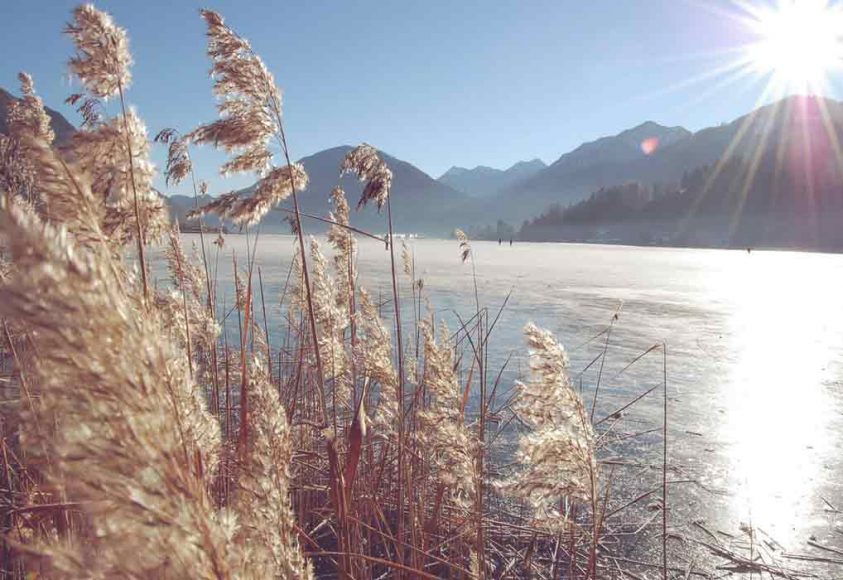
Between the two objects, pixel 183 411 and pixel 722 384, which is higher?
pixel 183 411

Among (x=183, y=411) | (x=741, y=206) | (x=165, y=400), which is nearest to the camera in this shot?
(x=165, y=400)

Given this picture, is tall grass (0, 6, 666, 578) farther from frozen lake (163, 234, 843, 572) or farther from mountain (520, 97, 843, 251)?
mountain (520, 97, 843, 251)

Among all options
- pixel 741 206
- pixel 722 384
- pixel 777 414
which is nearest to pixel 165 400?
pixel 777 414

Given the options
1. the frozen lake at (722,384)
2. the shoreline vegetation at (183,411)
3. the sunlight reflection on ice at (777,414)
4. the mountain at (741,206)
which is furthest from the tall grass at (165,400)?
the mountain at (741,206)

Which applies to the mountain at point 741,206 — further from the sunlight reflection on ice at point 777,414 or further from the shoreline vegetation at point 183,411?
the shoreline vegetation at point 183,411

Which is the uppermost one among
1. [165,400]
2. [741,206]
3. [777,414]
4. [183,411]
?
[741,206]

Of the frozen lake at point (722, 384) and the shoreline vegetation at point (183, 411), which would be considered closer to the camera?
the shoreline vegetation at point (183, 411)

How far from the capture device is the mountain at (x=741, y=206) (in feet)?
305

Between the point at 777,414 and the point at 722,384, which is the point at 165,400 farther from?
the point at 722,384

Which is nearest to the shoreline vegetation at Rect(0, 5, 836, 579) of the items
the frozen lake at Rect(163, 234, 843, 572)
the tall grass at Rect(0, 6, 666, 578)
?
the tall grass at Rect(0, 6, 666, 578)

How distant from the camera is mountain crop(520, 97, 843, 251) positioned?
93062mm

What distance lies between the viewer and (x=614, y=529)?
11.8ft

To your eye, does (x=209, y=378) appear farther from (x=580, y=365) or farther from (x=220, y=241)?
(x=580, y=365)

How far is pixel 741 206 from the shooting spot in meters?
107
